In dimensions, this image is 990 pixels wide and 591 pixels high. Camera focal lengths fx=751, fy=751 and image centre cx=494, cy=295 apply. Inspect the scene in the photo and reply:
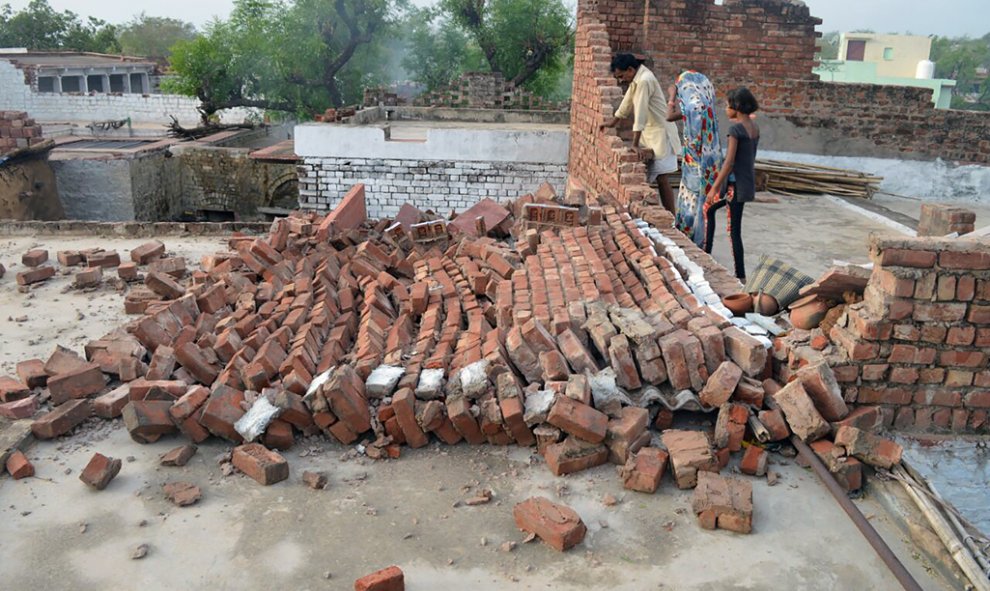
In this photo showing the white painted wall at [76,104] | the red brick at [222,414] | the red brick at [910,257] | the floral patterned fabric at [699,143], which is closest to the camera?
the red brick at [910,257]

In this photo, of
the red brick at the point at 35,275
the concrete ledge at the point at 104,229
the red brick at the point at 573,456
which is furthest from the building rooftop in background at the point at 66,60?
the red brick at the point at 573,456

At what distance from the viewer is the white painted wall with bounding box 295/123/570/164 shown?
11.3 meters

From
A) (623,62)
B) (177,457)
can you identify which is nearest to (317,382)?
(177,457)

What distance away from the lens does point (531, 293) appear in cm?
473

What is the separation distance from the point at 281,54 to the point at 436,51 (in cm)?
Result: 644

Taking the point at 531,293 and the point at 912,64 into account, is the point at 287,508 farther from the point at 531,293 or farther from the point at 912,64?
the point at 912,64

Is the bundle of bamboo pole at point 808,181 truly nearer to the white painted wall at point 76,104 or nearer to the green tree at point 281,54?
the green tree at point 281,54

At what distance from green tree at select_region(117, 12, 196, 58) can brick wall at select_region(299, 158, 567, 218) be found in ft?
198

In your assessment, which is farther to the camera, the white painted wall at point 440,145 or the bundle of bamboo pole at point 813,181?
the white painted wall at point 440,145

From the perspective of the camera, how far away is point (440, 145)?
451 inches

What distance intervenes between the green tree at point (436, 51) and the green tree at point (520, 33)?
4.24ft

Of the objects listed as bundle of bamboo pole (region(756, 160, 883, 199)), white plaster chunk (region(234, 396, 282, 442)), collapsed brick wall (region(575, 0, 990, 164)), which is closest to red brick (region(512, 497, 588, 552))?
white plaster chunk (region(234, 396, 282, 442))

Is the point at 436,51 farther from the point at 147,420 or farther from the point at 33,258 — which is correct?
the point at 147,420

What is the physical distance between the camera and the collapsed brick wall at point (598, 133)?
21.6ft
